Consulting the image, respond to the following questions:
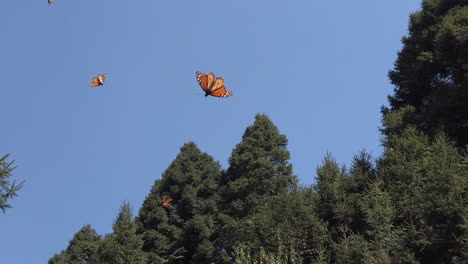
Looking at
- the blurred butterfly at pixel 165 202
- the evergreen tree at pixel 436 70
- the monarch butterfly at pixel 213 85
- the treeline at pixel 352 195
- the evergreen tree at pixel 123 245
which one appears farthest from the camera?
the blurred butterfly at pixel 165 202

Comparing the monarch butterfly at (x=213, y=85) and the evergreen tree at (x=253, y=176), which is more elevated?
the evergreen tree at (x=253, y=176)

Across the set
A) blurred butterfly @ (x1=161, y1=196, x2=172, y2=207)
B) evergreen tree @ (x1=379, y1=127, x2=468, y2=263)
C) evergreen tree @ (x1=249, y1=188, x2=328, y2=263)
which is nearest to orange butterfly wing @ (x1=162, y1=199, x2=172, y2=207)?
blurred butterfly @ (x1=161, y1=196, x2=172, y2=207)


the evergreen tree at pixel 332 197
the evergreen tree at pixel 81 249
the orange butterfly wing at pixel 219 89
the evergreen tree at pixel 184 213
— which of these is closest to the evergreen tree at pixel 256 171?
the evergreen tree at pixel 184 213

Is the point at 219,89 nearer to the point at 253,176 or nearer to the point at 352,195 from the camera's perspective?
A: the point at 352,195

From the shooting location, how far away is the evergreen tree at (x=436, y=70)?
23.1 m

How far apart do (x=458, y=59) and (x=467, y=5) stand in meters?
3.68

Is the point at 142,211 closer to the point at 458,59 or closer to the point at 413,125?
the point at 413,125

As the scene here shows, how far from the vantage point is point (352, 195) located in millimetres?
21031

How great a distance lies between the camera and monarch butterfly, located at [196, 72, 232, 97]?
17922 millimetres

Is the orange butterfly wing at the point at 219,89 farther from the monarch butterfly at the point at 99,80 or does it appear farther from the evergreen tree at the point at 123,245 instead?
the evergreen tree at the point at 123,245

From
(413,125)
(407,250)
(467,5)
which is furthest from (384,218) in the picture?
(467,5)

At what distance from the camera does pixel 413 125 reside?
23.5 meters

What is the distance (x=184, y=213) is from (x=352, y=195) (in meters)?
16.2

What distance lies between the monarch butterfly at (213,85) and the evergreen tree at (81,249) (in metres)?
25.2
